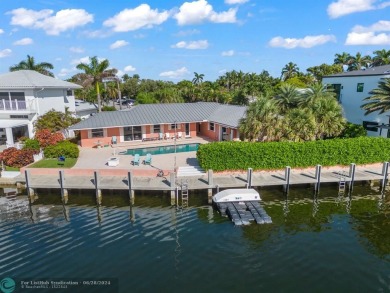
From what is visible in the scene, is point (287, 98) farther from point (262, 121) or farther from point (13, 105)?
point (13, 105)

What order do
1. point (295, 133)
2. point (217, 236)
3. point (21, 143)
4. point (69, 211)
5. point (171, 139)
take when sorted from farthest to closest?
point (171, 139)
point (21, 143)
point (295, 133)
point (69, 211)
point (217, 236)

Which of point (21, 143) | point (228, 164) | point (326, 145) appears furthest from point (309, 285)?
point (21, 143)

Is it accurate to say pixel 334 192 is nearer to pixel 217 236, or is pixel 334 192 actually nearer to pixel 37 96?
pixel 217 236

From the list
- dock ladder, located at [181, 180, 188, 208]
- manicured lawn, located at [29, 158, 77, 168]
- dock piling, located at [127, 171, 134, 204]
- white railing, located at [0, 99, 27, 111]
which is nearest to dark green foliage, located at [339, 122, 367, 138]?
dock ladder, located at [181, 180, 188, 208]

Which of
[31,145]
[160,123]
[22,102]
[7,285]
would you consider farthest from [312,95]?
[22,102]

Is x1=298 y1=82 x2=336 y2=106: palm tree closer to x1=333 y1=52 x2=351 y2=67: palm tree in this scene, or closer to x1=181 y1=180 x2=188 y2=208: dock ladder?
x1=181 y1=180 x2=188 y2=208: dock ladder

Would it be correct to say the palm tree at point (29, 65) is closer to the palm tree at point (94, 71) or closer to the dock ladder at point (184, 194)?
the palm tree at point (94, 71)
